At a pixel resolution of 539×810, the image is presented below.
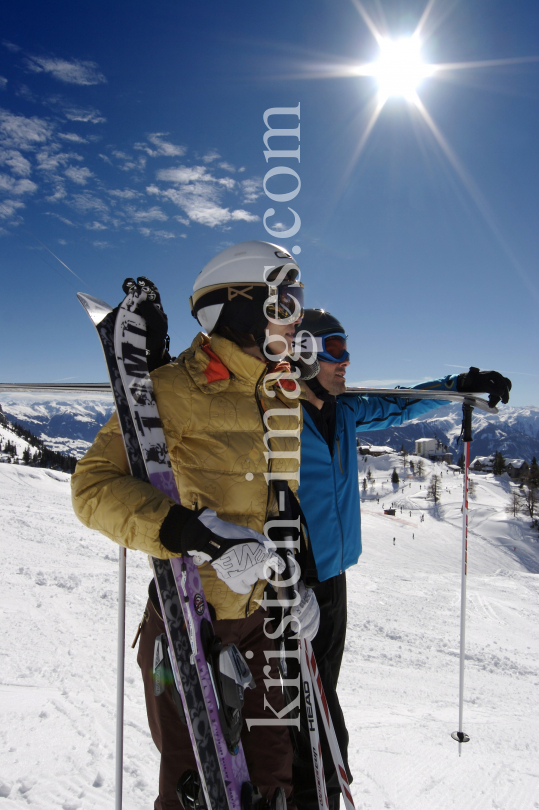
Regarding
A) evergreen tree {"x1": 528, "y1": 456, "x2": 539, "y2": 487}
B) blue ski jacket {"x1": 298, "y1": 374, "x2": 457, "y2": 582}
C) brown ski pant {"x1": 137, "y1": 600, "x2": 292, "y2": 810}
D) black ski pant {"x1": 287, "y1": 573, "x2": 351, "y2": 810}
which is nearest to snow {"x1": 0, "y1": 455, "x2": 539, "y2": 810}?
black ski pant {"x1": 287, "y1": 573, "x2": 351, "y2": 810}

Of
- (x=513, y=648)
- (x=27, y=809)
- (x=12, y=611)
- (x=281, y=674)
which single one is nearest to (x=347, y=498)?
(x=281, y=674)

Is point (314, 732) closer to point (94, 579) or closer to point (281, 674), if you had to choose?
point (281, 674)

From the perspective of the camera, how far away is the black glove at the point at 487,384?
3.56 m

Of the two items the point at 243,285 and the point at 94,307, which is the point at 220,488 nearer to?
the point at 243,285

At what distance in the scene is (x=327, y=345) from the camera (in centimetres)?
324

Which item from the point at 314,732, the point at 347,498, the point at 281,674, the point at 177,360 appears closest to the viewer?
the point at 177,360

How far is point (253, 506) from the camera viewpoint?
1.75 m

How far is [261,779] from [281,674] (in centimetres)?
39

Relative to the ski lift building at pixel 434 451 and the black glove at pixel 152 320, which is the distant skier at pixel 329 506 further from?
the ski lift building at pixel 434 451

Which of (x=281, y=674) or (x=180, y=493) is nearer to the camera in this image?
(x=180, y=493)

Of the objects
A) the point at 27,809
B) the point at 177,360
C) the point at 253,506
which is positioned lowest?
the point at 27,809

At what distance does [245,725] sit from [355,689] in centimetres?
486

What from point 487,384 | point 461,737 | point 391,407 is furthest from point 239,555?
point 461,737

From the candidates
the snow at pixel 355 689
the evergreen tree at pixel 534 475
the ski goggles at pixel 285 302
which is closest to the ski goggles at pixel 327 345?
the ski goggles at pixel 285 302
